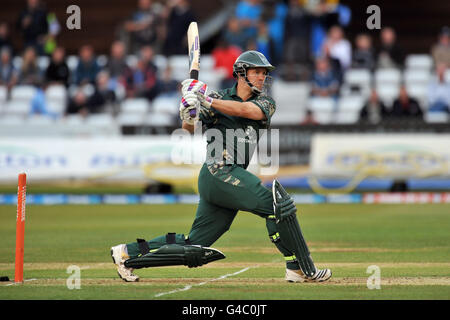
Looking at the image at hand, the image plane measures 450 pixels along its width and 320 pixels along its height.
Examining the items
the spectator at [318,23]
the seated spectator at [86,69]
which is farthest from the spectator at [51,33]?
the spectator at [318,23]

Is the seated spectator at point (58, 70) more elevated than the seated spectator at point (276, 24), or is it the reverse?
the seated spectator at point (276, 24)

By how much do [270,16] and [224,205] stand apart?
16.6 meters

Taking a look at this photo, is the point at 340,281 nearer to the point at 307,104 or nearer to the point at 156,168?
the point at 156,168

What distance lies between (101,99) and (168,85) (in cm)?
166

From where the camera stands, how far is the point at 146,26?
23312 mm

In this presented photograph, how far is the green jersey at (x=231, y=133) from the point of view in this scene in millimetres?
8234

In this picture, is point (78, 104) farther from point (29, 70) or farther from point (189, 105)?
point (189, 105)

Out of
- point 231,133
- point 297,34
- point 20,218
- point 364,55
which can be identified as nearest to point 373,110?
point 364,55

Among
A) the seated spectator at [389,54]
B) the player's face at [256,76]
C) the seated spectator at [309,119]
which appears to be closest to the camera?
the player's face at [256,76]

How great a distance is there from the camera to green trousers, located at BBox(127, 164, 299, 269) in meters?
8.05

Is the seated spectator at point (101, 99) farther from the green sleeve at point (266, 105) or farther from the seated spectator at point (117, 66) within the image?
the green sleeve at point (266, 105)

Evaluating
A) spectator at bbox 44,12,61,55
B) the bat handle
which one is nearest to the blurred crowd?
spectator at bbox 44,12,61,55

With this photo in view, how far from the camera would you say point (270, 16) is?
24125mm

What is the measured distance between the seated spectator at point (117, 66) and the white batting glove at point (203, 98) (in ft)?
49.2
